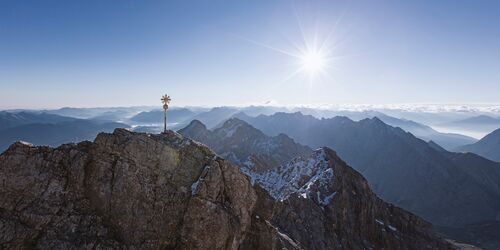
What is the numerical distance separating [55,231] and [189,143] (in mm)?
15379

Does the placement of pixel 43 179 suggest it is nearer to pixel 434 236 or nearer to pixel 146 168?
pixel 146 168

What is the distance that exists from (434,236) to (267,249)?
388 feet

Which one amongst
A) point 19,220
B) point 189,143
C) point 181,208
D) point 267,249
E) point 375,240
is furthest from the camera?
point 375,240

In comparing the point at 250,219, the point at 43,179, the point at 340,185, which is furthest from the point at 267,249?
the point at 340,185

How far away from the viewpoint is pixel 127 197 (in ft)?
104

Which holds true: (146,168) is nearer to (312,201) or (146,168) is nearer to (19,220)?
(19,220)

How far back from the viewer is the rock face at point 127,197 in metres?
28.8

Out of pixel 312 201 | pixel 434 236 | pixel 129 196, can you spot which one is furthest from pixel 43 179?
pixel 434 236

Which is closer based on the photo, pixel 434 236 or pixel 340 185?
pixel 340 185

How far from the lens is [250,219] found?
39.0 m

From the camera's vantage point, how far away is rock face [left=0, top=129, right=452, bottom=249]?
28.8 metres

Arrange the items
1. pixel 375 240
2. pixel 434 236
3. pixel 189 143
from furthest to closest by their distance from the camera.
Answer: pixel 434 236 < pixel 375 240 < pixel 189 143

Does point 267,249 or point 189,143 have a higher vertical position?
point 189,143

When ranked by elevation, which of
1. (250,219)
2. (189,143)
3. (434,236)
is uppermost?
(189,143)
